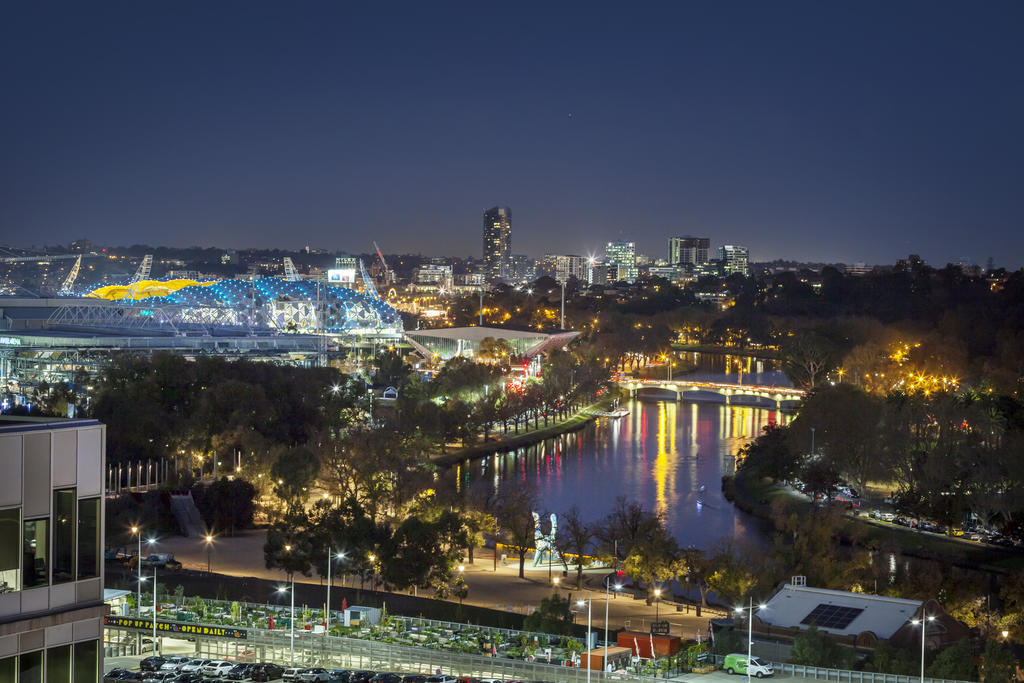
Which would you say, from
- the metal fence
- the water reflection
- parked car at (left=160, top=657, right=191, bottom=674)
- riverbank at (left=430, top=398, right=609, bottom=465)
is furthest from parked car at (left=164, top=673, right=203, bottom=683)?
riverbank at (left=430, top=398, right=609, bottom=465)

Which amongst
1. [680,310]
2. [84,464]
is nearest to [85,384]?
[84,464]

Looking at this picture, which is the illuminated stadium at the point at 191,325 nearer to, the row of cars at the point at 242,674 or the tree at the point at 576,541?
the tree at the point at 576,541

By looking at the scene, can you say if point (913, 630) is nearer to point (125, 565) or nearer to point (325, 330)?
point (125, 565)

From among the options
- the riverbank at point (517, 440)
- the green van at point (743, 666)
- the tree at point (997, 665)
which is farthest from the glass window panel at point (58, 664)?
the riverbank at point (517, 440)

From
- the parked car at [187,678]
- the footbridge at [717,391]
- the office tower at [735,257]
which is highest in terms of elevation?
the office tower at [735,257]

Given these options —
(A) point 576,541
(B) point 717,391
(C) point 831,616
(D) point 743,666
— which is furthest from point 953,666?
(B) point 717,391
